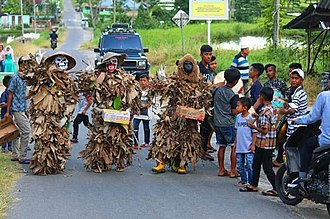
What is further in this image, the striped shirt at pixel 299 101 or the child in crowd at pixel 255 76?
the child in crowd at pixel 255 76

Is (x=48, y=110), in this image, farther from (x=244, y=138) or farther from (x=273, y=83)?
(x=273, y=83)

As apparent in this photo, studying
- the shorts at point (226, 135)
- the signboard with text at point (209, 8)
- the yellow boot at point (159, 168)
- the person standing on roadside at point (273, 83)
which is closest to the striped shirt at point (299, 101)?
the person standing on roadside at point (273, 83)

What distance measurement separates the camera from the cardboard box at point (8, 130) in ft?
37.9

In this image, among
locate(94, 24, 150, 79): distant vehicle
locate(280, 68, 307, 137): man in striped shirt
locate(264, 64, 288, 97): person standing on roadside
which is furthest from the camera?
locate(94, 24, 150, 79): distant vehicle

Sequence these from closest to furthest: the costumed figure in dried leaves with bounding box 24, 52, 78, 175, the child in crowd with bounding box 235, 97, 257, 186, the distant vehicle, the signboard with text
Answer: the child in crowd with bounding box 235, 97, 257, 186 < the costumed figure in dried leaves with bounding box 24, 52, 78, 175 < the distant vehicle < the signboard with text

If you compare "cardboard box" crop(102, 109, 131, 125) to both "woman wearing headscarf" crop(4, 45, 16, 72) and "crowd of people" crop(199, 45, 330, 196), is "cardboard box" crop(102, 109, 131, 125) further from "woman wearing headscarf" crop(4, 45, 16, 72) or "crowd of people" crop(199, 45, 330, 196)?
"woman wearing headscarf" crop(4, 45, 16, 72)

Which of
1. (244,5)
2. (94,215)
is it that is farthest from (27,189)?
(244,5)

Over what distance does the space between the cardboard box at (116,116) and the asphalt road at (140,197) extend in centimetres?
88

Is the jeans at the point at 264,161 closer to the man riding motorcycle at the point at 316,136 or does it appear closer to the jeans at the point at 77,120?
the man riding motorcycle at the point at 316,136

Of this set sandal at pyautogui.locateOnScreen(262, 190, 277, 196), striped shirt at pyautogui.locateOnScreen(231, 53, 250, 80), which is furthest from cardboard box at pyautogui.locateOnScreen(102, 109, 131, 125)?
striped shirt at pyautogui.locateOnScreen(231, 53, 250, 80)

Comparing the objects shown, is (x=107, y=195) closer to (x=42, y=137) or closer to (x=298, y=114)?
(x=42, y=137)

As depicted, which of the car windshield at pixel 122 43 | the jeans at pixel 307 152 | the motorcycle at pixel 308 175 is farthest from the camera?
the car windshield at pixel 122 43

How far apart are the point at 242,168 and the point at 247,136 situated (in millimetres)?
516

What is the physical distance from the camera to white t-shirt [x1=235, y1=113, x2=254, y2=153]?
32.7 ft
